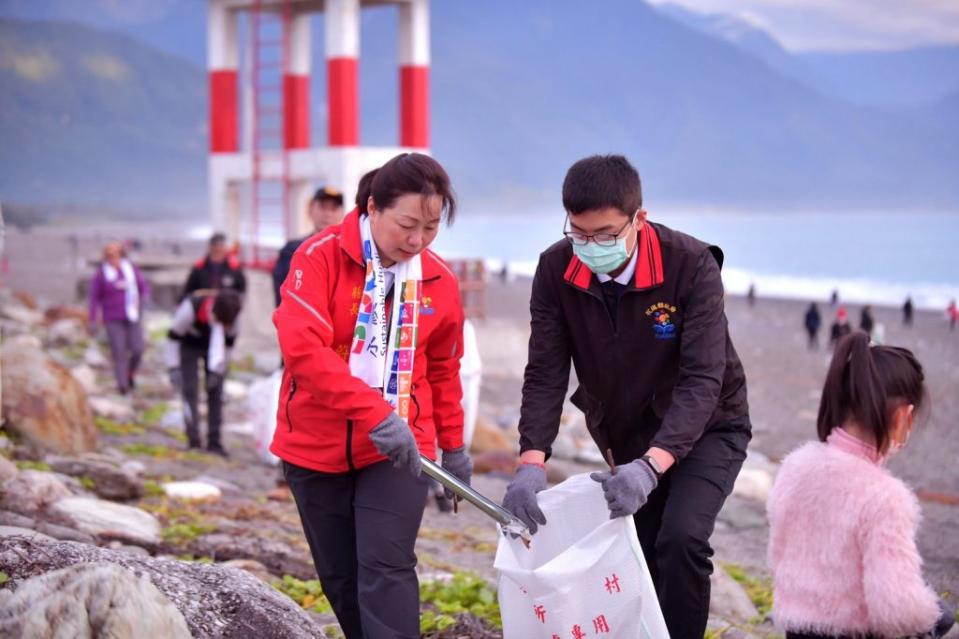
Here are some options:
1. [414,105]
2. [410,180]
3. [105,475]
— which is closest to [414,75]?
[414,105]

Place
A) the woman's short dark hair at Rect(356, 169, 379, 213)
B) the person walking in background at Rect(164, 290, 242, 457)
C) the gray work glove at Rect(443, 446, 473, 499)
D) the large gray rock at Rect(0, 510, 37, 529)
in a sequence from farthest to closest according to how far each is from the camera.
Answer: the person walking in background at Rect(164, 290, 242, 457) → the large gray rock at Rect(0, 510, 37, 529) → the gray work glove at Rect(443, 446, 473, 499) → the woman's short dark hair at Rect(356, 169, 379, 213)

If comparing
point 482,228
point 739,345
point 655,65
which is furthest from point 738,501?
point 655,65

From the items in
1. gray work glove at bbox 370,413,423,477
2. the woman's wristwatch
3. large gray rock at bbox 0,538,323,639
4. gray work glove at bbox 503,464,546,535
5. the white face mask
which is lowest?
large gray rock at bbox 0,538,323,639

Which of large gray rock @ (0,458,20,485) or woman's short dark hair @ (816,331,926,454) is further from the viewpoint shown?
large gray rock @ (0,458,20,485)

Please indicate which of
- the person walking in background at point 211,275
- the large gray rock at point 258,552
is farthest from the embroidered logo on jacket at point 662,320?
the person walking in background at point 211,275

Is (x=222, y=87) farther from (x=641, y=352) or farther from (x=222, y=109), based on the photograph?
(x=641, y=352)

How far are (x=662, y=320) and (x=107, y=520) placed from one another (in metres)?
3.38

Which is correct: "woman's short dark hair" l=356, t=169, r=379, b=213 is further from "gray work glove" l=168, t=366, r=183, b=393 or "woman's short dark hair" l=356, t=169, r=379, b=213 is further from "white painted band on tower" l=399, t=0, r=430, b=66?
"white painted band on tower" l=399, t=0, r=430, b=66

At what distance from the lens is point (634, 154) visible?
163 metres

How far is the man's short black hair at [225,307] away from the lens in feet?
30.3

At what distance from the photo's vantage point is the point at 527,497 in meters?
3.79

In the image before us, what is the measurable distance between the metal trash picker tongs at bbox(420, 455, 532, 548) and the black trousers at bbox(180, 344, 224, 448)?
6.15 meters

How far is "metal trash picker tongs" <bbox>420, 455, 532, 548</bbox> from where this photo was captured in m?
3.70

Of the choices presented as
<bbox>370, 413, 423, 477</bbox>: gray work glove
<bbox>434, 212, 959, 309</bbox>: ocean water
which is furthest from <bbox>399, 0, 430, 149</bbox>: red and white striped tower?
<bbox>370, 413, 423, 477</bbox>: gray work glove
